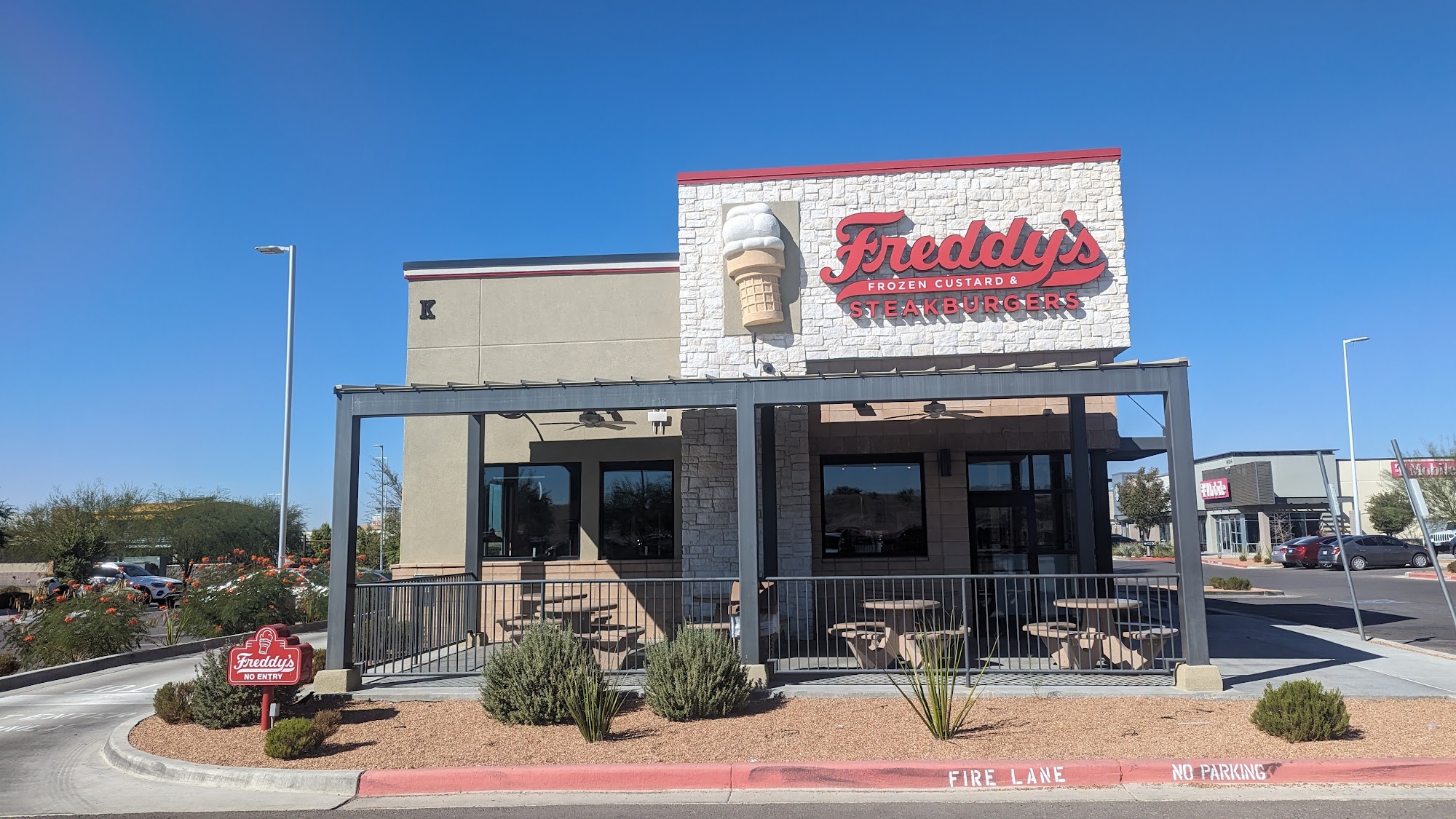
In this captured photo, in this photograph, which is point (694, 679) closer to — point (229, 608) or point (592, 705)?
point (592, 705)

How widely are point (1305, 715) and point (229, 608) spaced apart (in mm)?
16026

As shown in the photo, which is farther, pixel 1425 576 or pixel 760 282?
pixel 1425 576

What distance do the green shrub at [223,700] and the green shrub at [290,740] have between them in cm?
101

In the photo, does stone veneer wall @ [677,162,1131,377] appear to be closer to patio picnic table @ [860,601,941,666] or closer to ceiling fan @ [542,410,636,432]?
ceiling fan @ [542,410,636,432]

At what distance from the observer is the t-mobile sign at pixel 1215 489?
2128 inches

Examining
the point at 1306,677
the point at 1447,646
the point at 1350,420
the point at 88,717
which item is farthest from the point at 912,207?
the point at 1350,420

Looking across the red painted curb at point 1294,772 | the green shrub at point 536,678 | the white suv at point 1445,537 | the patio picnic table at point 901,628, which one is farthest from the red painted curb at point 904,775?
the white suv at point 1445,537

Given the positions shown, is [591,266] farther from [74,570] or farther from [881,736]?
[74,570]

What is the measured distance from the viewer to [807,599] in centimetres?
1323

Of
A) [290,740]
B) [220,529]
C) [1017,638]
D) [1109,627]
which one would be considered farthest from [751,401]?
[220,529]

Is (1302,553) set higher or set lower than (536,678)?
higher

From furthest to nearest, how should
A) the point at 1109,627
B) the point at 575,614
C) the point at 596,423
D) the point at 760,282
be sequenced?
1. the point at 596,423
2. the point at 760,282
3. the point at 575,614
4. the point at 1109,627

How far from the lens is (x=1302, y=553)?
131 feet

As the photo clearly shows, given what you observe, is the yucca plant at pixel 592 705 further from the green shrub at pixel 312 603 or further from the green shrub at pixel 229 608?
the green shrub at pixel 312 603
